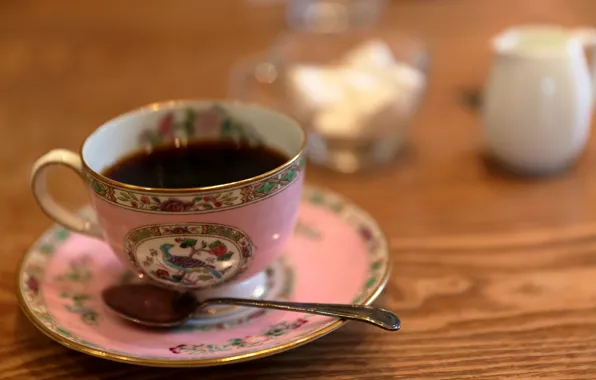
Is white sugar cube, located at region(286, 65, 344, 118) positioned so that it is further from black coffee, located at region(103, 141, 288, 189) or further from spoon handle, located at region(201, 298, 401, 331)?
spoon handle, located at region(201, 298, 401, 331)

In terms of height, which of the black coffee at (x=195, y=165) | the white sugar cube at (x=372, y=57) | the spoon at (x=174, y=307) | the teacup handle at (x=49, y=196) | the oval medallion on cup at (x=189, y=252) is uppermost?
the white sugar cube at (x=372, y=57)

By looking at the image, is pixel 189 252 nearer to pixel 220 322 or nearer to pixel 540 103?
pixel 220 322

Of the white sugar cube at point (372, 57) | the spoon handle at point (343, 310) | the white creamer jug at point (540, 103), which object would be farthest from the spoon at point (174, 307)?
the white sugar cube at point (372, 57)

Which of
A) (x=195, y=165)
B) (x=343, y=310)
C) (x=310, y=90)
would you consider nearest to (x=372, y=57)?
(x=310, y=90)

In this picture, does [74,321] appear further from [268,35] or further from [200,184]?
[268,35]

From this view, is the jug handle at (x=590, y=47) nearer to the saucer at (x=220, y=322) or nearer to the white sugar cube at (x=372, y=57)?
the white sugar cube at (x=372, y=57)

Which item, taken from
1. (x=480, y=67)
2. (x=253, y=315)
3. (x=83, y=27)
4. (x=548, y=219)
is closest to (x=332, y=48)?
(x=480, y=67)

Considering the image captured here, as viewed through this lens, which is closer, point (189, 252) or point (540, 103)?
point (189, 252)

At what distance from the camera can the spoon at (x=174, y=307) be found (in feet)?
1.55

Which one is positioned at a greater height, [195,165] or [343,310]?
[195,165]

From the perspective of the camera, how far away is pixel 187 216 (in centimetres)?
46

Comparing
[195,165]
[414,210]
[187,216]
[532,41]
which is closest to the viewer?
[187,216]

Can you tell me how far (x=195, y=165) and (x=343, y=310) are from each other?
8.6 inches

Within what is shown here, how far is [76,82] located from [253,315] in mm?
795
